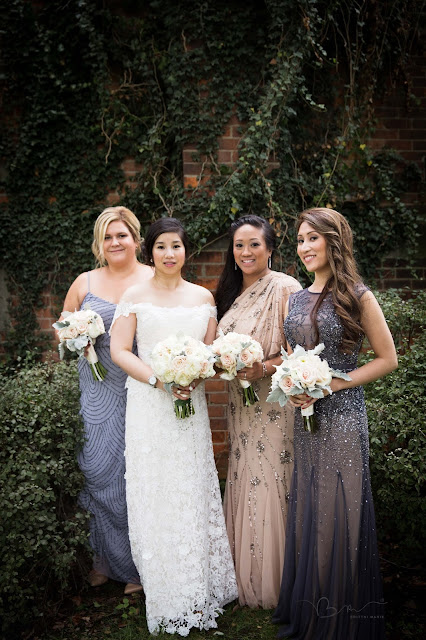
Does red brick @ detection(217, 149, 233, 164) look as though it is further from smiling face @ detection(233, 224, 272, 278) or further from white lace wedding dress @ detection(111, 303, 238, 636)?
white lace wedding dress @ detection(111, 303, 238, 636)

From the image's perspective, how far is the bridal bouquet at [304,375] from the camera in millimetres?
→ 2621

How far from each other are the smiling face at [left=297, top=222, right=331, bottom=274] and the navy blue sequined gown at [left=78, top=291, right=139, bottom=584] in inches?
58.9

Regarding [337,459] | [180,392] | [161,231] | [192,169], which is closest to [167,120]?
[192,169]

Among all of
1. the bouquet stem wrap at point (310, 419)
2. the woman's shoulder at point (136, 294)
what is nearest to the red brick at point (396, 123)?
the woman's shoulder at point (136, 294)

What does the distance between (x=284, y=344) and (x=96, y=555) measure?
1.96 m

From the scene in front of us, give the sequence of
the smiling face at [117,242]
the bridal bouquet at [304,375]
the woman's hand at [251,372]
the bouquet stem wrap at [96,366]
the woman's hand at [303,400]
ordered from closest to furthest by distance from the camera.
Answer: the bridal bouquet at [304,375]
the woman's hand at [303,400]
the woman's hand at [251,372]
the bouquet stem wrap at [96,366]
the smiling face at [117,242]

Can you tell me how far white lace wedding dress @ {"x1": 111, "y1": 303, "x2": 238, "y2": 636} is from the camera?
126 inches

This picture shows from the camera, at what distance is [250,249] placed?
3.41m

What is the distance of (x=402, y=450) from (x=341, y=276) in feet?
4.14

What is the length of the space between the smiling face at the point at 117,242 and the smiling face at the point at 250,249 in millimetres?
901

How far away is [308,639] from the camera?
9.61 ft

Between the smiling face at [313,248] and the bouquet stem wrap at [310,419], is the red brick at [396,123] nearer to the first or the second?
the smiling face at [313,248]

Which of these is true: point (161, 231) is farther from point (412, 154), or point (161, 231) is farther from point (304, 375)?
point (412, 154)

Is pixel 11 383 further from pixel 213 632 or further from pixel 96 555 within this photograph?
pixel 213 632
